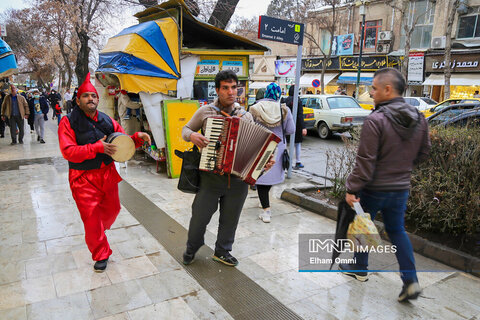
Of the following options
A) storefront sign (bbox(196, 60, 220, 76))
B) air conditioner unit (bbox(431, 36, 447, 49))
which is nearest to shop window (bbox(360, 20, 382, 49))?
air conditioner unit (bbox(431, 36, 447, 49))

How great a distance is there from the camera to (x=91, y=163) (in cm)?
340

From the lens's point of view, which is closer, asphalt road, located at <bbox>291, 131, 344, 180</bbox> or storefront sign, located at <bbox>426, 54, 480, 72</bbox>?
asphalt road, located at <bbox>291, 131, 344, 180</bbox>

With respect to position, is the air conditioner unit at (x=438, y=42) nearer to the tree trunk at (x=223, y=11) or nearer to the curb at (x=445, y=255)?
the tree trunk at (x=223, y=11)

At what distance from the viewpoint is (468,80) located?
842 inches

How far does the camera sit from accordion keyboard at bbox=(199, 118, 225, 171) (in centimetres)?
303

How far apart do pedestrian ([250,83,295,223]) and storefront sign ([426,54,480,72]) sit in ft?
69.9

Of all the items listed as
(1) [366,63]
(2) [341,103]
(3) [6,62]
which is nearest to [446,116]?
(2) [341,103]

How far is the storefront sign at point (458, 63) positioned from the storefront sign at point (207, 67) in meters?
19.7

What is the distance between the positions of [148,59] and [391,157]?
17.8ft

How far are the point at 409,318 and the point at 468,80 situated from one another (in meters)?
23.0

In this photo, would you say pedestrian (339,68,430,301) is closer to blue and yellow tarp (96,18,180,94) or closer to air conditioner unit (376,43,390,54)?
blue and yellow tarp (96,18,180,94)

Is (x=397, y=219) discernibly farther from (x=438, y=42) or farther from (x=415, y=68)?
(x=415, y=68)

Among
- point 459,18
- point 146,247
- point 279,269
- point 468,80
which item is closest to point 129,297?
point 146,247

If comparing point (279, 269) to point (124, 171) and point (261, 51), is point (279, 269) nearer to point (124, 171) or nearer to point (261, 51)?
point (124, 171)
